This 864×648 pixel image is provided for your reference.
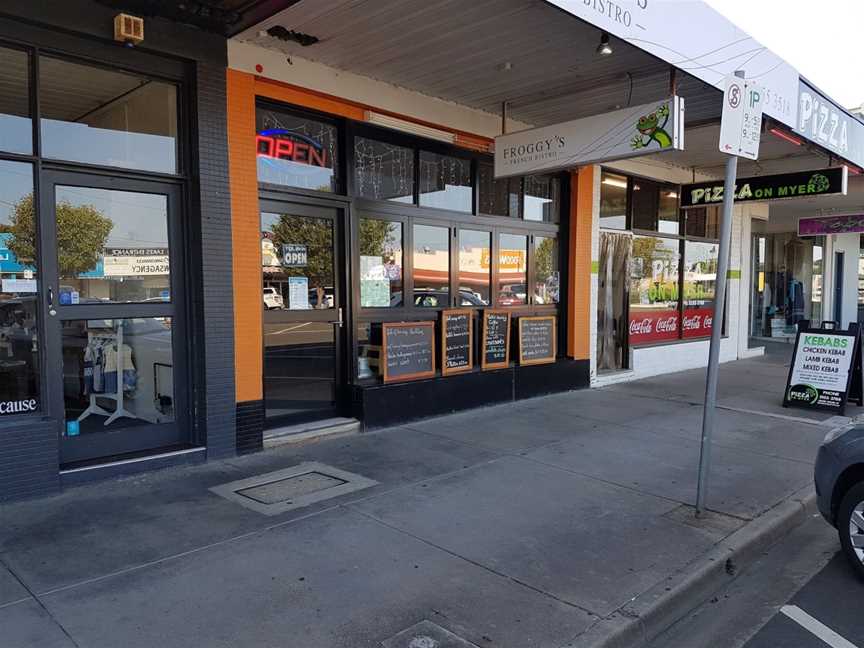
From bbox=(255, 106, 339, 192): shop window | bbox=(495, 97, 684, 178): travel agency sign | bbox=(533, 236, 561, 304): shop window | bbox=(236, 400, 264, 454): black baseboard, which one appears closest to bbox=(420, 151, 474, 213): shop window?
bbox=(495, 97, 684, 178): travel agency sign

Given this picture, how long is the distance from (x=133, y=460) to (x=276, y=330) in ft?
6.26

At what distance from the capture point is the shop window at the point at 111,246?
16.9ft

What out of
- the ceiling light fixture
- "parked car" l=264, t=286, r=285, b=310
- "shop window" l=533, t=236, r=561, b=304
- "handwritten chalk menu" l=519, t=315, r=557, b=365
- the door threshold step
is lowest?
the door threshold step

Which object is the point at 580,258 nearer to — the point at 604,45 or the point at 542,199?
the point at 542,199

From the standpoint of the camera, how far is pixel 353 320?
7.23 meters

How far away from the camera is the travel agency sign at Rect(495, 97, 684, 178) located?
6.16 m

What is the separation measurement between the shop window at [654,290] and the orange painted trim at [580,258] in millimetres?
1610

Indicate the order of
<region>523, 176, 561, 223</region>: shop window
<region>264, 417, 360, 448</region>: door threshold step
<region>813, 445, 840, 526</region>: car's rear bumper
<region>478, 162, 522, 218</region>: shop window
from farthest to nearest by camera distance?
<region>523, 176, 561, 223</region>: shop window, <region>478, 162, 522, 218</region>: shop window, <region>264, 417, 360, 448</region>: door threshold step, <region>813, 445, 840, 526</region>: car's rear bumper

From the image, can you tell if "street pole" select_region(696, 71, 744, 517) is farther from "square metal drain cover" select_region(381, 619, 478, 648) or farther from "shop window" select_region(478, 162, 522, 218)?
"shop window" select_region(478, 162, 522, 218)

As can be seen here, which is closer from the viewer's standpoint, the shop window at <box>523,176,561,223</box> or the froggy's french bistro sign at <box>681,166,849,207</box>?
the shop window at <box>523,176,561,223</box>

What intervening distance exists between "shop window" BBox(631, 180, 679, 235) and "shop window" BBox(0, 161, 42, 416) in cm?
950

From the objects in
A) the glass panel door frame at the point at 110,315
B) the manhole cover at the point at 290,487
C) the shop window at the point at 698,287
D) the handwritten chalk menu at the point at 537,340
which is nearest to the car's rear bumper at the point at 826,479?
the manhole cover at the point at 290,487

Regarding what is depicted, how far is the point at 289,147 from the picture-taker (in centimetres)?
670

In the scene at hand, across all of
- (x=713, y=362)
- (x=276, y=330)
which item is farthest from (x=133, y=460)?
(x=713, y=362)
